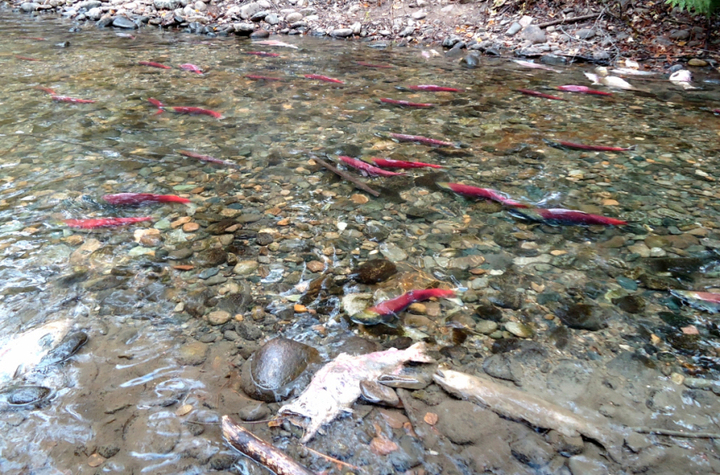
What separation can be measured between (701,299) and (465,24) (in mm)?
10171

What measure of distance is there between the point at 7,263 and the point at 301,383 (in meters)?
2.24

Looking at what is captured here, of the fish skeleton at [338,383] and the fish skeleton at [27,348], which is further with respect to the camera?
the fish skeleton at [27,348]

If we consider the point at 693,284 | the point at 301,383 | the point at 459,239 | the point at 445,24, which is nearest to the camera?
the point at 301,383

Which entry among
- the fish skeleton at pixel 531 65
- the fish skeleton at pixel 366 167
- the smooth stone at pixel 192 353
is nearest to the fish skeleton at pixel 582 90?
the fish skeleton at pixel 531 65

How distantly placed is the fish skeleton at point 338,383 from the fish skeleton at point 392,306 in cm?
27

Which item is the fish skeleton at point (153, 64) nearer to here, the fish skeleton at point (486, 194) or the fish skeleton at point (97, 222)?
the fish skeleton at point (97, 222)

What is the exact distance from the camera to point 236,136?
5.03 m

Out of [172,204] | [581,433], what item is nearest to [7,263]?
[172,204]

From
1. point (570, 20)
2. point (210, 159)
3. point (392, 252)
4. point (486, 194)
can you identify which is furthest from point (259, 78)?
point (570, 20)

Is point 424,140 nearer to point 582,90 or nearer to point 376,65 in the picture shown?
point 582,90

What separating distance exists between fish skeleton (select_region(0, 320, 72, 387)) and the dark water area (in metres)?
0.02

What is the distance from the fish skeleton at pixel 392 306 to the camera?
2523mm

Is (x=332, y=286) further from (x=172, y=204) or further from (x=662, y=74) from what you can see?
(x=662, y=74)

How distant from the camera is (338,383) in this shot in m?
A: 2.08
